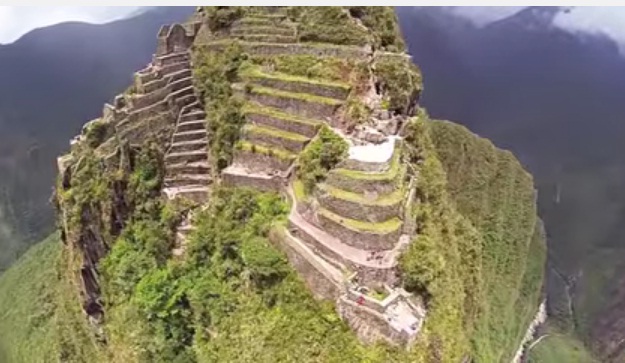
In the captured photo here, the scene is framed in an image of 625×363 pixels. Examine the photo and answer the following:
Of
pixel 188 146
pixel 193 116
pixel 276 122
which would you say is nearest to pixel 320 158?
pixel 276 122

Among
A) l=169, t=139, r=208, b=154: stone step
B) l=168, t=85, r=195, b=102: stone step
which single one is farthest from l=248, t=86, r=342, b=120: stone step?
l=168, t=85, r=195, b=102: stone step

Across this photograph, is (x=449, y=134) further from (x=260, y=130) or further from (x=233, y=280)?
(x=233, y=280)

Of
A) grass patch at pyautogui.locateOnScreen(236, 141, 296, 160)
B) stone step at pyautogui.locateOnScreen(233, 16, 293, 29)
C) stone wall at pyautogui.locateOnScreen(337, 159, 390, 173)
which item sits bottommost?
grass patch at pyautogui.locateOnScreen(236, 141, 296, 160)

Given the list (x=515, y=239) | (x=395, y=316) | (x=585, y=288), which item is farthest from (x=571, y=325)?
(x=395, y=316)

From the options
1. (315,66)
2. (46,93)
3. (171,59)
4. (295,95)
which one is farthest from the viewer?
(46,93)

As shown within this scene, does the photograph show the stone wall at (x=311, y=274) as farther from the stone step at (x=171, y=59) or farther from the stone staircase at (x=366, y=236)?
the stone step at (x=171, y=59)

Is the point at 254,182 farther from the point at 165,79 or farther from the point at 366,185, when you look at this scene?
the point at 165,79

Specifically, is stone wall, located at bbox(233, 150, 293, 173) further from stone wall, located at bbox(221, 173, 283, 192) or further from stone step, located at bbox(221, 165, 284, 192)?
stone wall, located at bbox(221, 173, 283, 192)
